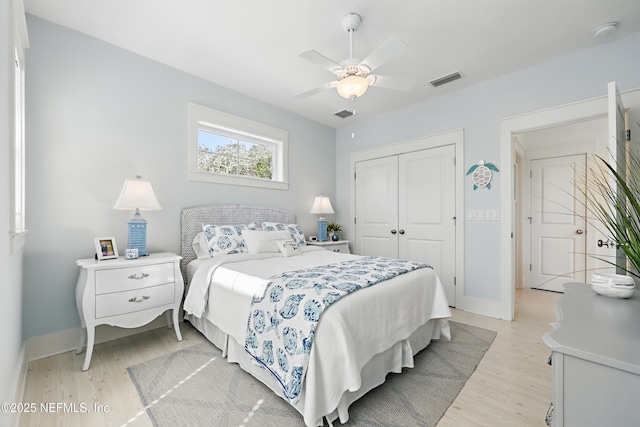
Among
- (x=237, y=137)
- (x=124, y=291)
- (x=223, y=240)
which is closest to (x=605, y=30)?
(x=237, y=137)

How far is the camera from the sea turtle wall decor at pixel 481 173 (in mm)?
3244

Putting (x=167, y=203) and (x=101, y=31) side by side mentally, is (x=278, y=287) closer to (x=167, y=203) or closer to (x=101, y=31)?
(x=167, y=203)

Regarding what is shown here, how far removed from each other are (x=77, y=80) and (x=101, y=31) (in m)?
0.47

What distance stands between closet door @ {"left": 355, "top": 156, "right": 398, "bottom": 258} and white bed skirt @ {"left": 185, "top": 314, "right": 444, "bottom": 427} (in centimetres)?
182

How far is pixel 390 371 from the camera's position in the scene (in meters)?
1.95

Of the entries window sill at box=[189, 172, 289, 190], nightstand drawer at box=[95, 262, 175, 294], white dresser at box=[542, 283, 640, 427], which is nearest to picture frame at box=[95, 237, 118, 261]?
nightstand drawer at box=[95, 262, 175, 294]

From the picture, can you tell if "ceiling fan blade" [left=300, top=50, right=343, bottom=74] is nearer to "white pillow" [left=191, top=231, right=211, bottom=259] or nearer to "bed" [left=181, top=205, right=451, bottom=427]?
"bed" [left=181, top=205, right=451, bottom=427]

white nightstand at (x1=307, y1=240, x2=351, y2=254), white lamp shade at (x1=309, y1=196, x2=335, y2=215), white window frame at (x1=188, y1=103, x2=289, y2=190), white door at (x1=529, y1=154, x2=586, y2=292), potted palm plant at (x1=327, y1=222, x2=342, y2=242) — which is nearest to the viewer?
white window frame at (x1=188, y1=103, x2=289, y2=190)

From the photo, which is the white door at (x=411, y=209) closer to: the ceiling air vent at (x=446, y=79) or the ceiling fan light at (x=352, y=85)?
the ceiling air vent at (x=446, y=79)

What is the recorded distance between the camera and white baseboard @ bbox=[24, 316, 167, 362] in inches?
85.6

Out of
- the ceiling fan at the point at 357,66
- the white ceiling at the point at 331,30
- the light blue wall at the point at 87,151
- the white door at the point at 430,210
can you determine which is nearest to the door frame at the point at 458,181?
the white door at the point at 430,210

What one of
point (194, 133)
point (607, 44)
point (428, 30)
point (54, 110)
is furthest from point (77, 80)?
point (607, 44)

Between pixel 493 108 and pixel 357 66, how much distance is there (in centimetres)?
211

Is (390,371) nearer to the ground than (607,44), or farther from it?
nearer to the ground
